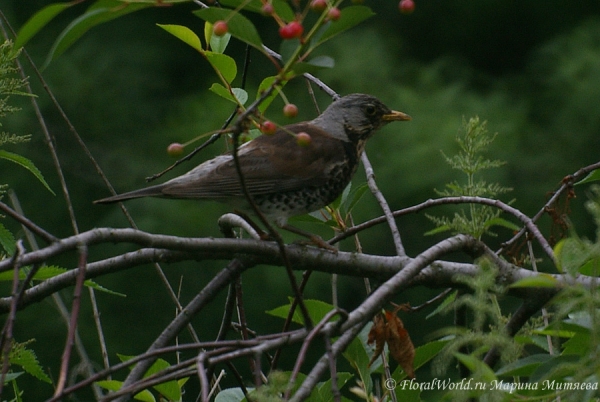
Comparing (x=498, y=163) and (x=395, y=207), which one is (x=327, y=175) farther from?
(x=395, y=207)

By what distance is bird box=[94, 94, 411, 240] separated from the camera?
316cm

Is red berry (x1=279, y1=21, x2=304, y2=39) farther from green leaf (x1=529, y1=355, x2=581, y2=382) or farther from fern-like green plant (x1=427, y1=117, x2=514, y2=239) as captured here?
fern-like green plant (x1=427, y1=117, x2=514, y2=239)

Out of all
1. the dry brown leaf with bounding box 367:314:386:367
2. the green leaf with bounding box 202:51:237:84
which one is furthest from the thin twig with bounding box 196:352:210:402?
the green leaf with bounding box 202:51:237:84

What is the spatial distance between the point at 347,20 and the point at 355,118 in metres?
2.22

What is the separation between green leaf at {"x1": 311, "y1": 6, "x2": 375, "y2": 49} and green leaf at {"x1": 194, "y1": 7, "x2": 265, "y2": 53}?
0.13m

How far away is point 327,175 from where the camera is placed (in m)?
3.42

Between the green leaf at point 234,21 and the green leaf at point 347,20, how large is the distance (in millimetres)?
128

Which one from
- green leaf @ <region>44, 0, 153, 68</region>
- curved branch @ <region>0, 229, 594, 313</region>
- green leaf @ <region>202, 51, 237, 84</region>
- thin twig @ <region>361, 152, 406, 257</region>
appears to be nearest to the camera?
green leaf @ <region>44, 0, 153, 68</region>

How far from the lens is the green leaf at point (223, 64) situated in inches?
95.0

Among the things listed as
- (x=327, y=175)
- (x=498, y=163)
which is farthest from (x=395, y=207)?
(x=498, y=163)

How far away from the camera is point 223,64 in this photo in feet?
8.11

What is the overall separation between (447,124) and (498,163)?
520 centimetres

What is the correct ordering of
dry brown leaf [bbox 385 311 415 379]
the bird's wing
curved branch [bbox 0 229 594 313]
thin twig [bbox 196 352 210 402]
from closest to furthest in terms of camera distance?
thin twig [bbox 196 352 210 402]
curved branch [bbox 0 229 594 313]
dry brown leaf [bbox 385 311 415 379]
the bird's wing

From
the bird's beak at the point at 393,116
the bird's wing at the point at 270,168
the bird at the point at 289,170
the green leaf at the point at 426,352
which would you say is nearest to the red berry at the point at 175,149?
the green leaf at the point at 426,352
